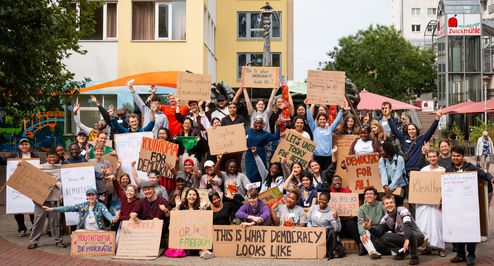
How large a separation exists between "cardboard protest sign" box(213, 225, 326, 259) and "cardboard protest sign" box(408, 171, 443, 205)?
1641 millimetres

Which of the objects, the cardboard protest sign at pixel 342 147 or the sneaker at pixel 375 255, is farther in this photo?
the cardboard protest sign at pixel 342 147

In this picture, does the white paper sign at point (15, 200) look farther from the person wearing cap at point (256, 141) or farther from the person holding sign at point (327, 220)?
the person holding sign at point (327, 220)

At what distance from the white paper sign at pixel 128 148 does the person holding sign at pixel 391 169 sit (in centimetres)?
430

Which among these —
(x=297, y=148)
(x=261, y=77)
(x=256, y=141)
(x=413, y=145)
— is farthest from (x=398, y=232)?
(x=261, y=77)

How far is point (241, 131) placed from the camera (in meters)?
12.6

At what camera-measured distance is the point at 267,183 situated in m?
12.7

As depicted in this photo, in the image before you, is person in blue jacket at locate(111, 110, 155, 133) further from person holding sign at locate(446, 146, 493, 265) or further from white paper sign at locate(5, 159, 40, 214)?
person holding sign at locate(446, 146, 493, 265)

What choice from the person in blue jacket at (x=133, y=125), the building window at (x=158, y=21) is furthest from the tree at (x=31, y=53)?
the building window at (x=158, y=21)

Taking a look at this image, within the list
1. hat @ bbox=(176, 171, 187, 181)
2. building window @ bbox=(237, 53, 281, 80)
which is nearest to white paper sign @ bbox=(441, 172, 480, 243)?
hat @ bbox=(176, 171, 187, 181)

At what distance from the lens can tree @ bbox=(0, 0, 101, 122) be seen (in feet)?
53.7

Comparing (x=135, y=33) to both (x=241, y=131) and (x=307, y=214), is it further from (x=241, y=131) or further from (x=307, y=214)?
(x=307, y=214)

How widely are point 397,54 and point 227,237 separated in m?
51.2

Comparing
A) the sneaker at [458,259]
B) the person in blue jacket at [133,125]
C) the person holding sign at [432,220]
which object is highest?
the person in blue jacket at [133,125]

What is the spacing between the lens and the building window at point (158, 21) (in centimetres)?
2892
